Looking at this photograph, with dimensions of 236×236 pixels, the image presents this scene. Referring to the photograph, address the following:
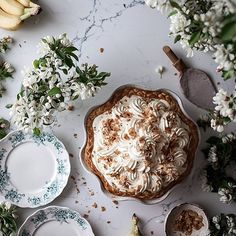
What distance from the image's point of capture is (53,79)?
164 centimetres

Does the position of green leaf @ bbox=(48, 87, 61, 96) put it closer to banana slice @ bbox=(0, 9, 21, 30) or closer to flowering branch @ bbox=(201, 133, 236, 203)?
banana slice @ bbox=(0, 9, 21, 30)

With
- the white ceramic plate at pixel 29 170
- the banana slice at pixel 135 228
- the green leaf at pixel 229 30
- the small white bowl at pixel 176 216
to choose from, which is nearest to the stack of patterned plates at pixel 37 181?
the white ceramic plate at pixel 29 170

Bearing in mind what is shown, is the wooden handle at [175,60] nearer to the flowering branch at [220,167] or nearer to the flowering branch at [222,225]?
the flowering branch at [220,167]

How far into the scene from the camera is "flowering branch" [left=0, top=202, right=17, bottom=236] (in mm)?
1798

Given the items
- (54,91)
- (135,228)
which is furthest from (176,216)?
(54,91)

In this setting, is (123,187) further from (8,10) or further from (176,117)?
(8,10)

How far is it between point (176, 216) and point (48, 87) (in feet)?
1.85

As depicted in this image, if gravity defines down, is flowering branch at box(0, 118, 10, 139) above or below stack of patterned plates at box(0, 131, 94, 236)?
above

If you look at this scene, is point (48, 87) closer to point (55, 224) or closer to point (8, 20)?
point (8, 20)

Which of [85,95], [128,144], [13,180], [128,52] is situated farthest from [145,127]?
[13,180]

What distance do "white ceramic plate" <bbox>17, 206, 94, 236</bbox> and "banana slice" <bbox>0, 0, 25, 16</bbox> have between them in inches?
23.8

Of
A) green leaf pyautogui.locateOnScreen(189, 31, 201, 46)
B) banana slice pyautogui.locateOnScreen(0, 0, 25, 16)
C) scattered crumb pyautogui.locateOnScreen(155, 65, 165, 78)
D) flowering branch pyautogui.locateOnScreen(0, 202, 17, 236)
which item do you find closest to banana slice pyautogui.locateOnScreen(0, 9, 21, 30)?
banana slice pyautogui.locateOnScreen(0, 0, 25, 16)

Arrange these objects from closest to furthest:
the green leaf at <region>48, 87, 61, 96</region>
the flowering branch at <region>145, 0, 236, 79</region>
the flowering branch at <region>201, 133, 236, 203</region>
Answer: the flowering branch at <region>145, 0, 236, 79</region>
the green leaf at <region>48, 87, 61, 96</region>
the flowering branch at <region>201, 133, 236, 203</region>

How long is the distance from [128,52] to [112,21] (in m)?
0.11
